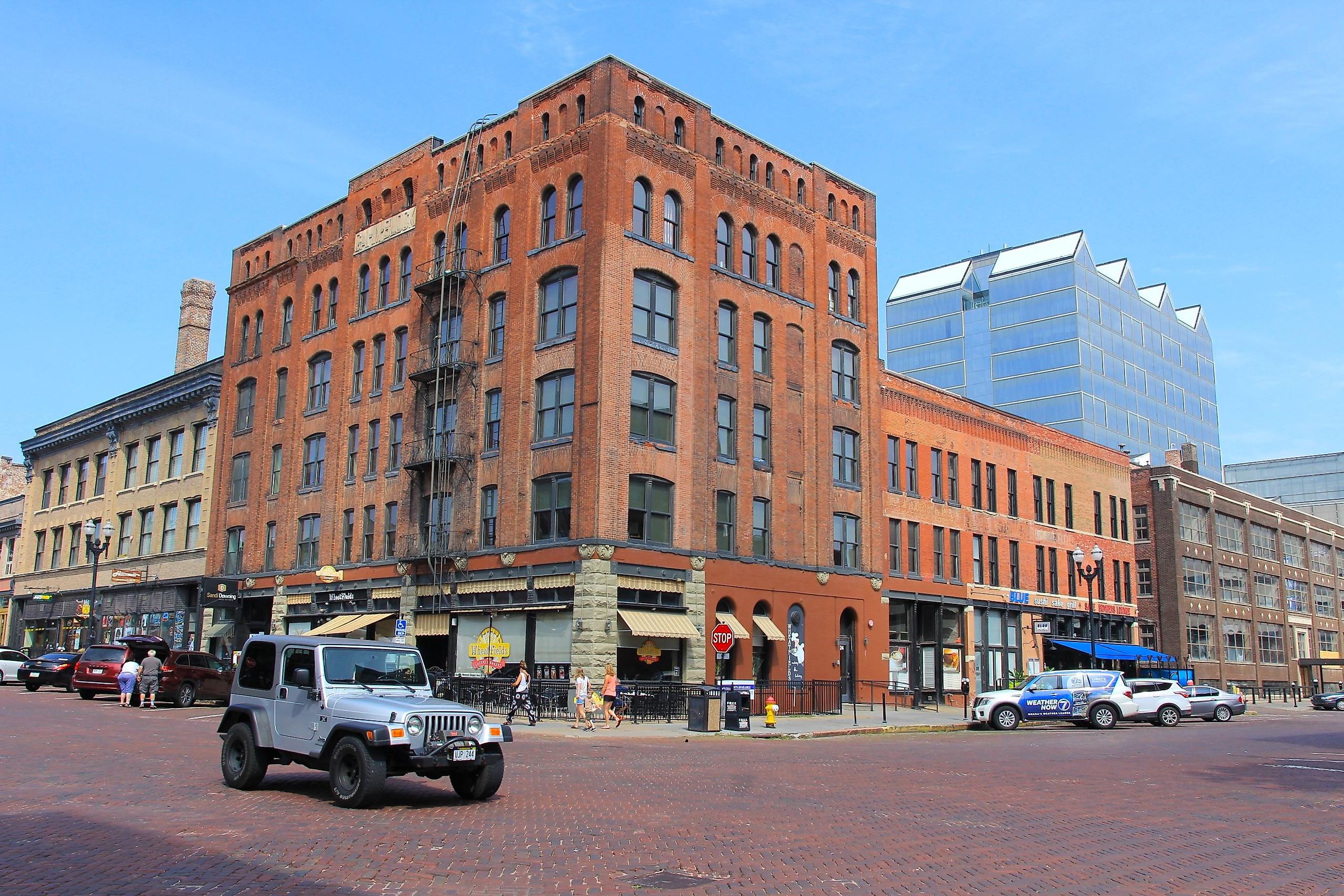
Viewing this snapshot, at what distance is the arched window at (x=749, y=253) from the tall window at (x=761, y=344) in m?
1.66

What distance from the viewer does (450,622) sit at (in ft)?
132

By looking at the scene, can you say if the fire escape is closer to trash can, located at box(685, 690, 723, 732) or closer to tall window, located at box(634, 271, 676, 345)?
tall window, located at box(634, 271, 676, 345)

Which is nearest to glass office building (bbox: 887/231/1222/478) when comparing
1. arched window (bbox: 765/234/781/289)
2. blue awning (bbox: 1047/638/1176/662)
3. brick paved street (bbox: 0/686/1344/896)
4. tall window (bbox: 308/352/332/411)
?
blue awning (bbox: 1047/638/1176/662)

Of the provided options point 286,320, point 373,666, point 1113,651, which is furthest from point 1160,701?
point 286,320

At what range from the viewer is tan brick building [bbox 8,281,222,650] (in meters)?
57.0

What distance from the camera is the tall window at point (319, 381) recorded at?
50500 mm

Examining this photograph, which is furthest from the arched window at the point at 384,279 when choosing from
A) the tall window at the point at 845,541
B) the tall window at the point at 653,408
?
the tall window at the point at 845,541

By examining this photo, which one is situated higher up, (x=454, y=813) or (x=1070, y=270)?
(x=1070, y=270)

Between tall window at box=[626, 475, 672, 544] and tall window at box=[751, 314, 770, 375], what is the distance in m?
7.28

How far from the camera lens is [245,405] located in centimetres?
5581

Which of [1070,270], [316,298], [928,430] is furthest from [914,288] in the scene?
[316,298]

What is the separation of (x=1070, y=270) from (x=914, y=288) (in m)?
19.0

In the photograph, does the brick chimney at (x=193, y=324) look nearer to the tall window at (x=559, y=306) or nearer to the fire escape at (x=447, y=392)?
the fire escape at (x=447, y=392)

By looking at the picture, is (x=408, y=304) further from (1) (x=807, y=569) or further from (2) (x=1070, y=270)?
(2) (x=1070, y=270)
